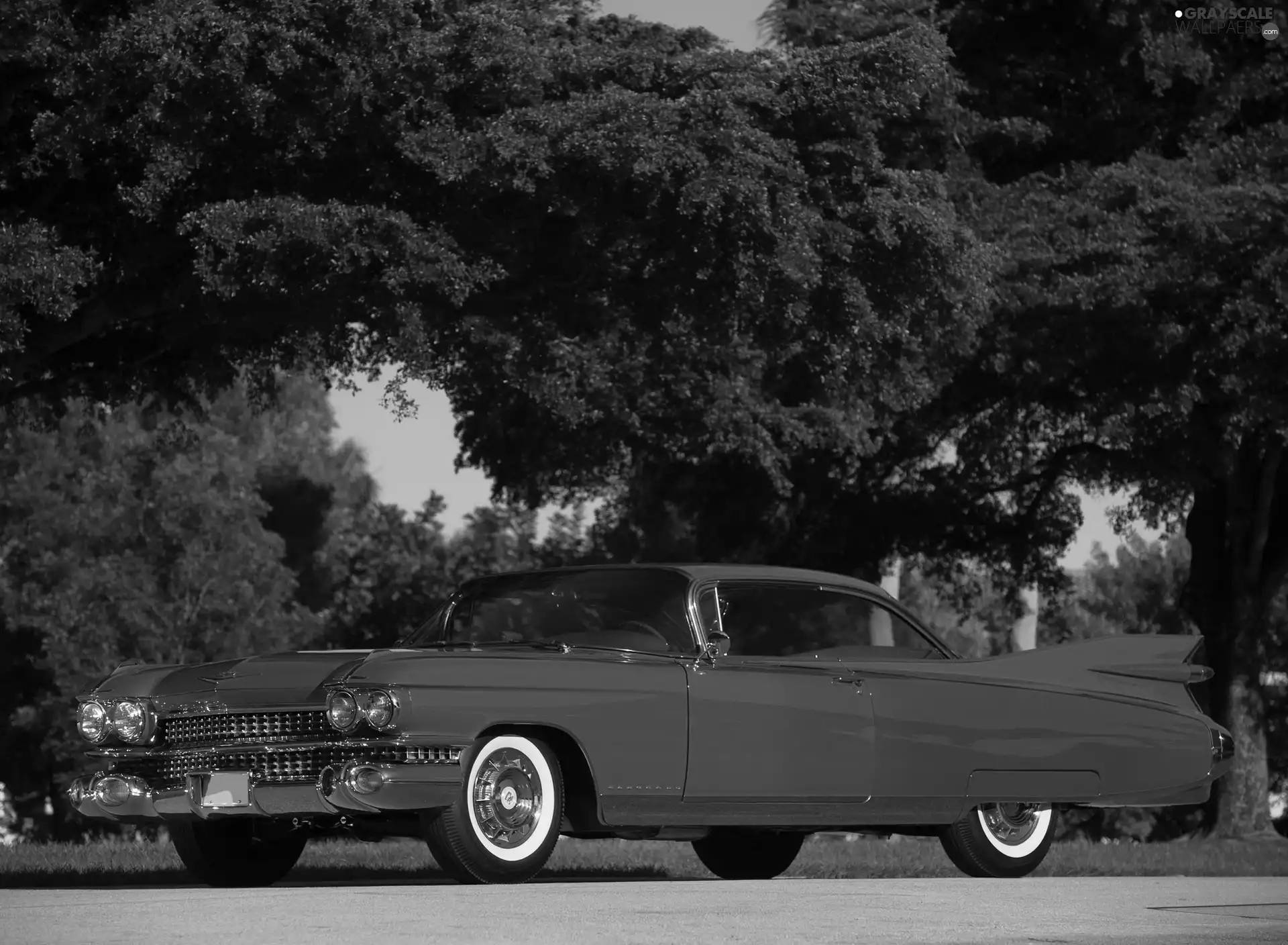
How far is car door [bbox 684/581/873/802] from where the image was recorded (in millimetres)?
8859

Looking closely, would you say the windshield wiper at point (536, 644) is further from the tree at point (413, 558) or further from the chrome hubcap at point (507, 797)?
the tree at point (413, 558)

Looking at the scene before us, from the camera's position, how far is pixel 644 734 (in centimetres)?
860

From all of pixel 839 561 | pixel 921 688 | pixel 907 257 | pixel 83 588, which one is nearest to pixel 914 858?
pixel 921 688

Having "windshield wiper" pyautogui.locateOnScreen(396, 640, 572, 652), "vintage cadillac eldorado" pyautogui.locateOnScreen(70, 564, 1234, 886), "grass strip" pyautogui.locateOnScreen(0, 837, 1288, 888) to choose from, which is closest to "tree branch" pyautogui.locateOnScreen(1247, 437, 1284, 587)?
"grass strip" pyautogui.locateOnScreen(0, 837, 1288, 888)

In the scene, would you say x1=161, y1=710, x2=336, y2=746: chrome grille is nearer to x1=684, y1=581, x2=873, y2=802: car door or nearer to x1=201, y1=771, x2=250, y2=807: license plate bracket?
x1=201, y1=771, x2=250, y2=807: license plate bracket

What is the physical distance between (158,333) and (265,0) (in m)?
4.62

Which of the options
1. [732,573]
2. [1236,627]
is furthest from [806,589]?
[1236,627]

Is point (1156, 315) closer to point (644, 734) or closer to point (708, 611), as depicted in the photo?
point (708, 611)

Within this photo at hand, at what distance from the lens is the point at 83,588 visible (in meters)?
43.8

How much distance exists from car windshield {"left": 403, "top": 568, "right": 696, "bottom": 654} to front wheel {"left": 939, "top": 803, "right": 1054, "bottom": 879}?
1.95 m

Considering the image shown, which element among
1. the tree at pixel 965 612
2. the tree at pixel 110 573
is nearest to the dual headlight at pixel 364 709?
the tree at pixel 965 612

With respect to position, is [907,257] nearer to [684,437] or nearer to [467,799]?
[684,437]

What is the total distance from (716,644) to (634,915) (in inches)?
93.4

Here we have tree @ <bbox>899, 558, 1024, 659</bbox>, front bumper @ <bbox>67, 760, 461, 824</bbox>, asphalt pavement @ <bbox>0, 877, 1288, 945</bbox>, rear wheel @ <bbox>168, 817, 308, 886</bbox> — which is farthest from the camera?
tree @ <bbox>899, 558, 1024, 659</bbox>
